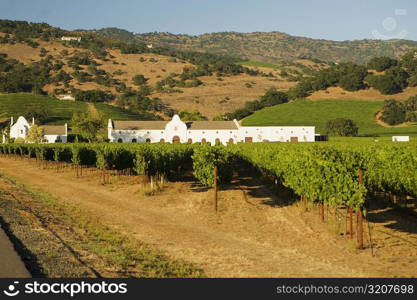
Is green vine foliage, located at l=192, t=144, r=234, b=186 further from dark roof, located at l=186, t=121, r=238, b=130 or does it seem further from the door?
dark roof, located at l=186, t=121, r=238, b=130

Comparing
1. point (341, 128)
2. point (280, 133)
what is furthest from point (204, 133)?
point (341, 128)

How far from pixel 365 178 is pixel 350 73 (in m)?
163

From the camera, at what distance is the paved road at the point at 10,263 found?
14.3 m

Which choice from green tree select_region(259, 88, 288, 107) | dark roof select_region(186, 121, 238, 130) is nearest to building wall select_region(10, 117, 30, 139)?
dark roof select_region(186, 121, 238, 130)

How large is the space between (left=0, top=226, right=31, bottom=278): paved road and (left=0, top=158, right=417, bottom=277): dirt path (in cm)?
604

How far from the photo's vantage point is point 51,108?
158m

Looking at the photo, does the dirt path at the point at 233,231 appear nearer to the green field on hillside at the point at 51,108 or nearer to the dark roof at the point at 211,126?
the dark roof at the point at 211,126

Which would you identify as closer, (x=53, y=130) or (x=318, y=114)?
(x=53, y=130)

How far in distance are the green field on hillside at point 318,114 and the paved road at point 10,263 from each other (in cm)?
12536

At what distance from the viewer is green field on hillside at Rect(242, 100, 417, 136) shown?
143 meters

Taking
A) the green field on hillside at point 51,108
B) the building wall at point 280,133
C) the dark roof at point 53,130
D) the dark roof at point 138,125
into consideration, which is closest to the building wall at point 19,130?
the dark roof at point 53,130

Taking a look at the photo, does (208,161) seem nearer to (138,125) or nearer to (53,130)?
(138,125)

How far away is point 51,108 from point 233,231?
144 meters

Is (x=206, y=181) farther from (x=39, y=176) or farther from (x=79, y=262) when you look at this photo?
(x=39, y=176)
